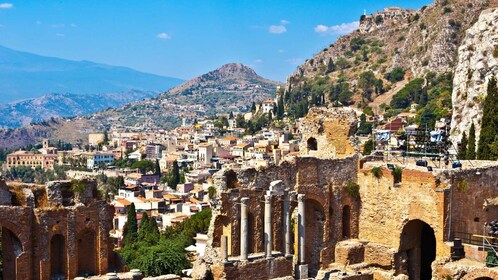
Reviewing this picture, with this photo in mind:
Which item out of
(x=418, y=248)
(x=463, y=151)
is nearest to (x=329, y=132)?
(x=418, y=248)

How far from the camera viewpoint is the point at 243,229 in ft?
94.5

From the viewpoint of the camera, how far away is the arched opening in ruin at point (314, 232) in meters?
33.2

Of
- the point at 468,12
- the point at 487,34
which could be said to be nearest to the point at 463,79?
the point at 487,34

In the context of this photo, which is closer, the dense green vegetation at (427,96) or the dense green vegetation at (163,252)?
the dense green vegetation at (163,252)

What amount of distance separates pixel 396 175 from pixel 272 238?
727 cm

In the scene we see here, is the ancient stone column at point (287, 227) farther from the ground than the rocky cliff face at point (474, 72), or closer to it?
closer to it

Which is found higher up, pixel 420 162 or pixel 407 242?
pixel 420 162

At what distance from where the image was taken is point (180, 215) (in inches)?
3364

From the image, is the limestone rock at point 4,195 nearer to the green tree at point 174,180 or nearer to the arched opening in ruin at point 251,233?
the arched opening in ruin at point 251,233

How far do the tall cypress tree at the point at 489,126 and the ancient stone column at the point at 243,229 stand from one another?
23.5 meters

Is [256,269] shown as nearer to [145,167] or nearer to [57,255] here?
[57,255]

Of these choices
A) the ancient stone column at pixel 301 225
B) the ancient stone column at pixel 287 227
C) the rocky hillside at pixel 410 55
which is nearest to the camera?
the ancient stone column at pixel 287 227

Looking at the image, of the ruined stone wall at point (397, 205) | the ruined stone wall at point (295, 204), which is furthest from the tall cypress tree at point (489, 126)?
the ruined stone wall at point (295, 204)

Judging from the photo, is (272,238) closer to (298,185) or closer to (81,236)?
(298,185)
